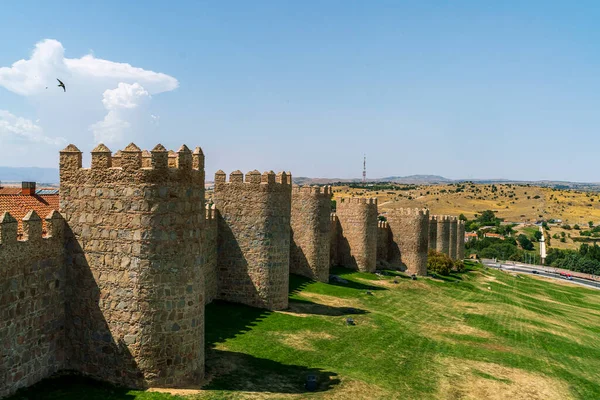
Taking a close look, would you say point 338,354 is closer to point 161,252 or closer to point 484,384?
point 484,384

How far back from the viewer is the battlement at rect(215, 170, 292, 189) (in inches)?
874

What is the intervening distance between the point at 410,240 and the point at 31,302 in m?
36.5

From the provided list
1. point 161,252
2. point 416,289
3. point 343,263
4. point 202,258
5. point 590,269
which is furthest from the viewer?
point 590,269

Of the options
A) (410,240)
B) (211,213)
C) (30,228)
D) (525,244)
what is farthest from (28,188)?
(525,244)

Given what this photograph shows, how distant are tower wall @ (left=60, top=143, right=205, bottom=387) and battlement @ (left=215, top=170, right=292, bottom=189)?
9638 millimetres

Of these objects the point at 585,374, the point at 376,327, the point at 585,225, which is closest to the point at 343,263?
the point at 376,327

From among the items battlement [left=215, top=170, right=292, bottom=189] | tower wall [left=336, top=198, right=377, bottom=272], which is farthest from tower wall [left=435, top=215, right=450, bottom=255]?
battlement [left=215, top=170, right=292, bottom=189]

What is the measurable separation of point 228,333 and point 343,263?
74.6 ft

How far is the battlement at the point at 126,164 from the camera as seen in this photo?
11.7 m

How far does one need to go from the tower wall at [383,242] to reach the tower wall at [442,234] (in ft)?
→ 38.3

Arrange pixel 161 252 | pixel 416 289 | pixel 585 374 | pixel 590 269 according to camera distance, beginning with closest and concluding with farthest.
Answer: pixel 161 252, pixel 585 374, pixel 416 289, pixel 590 269

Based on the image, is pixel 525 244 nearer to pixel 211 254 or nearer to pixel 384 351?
pixel 384 351

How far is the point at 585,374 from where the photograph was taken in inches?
811

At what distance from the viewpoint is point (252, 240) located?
22.0 m
